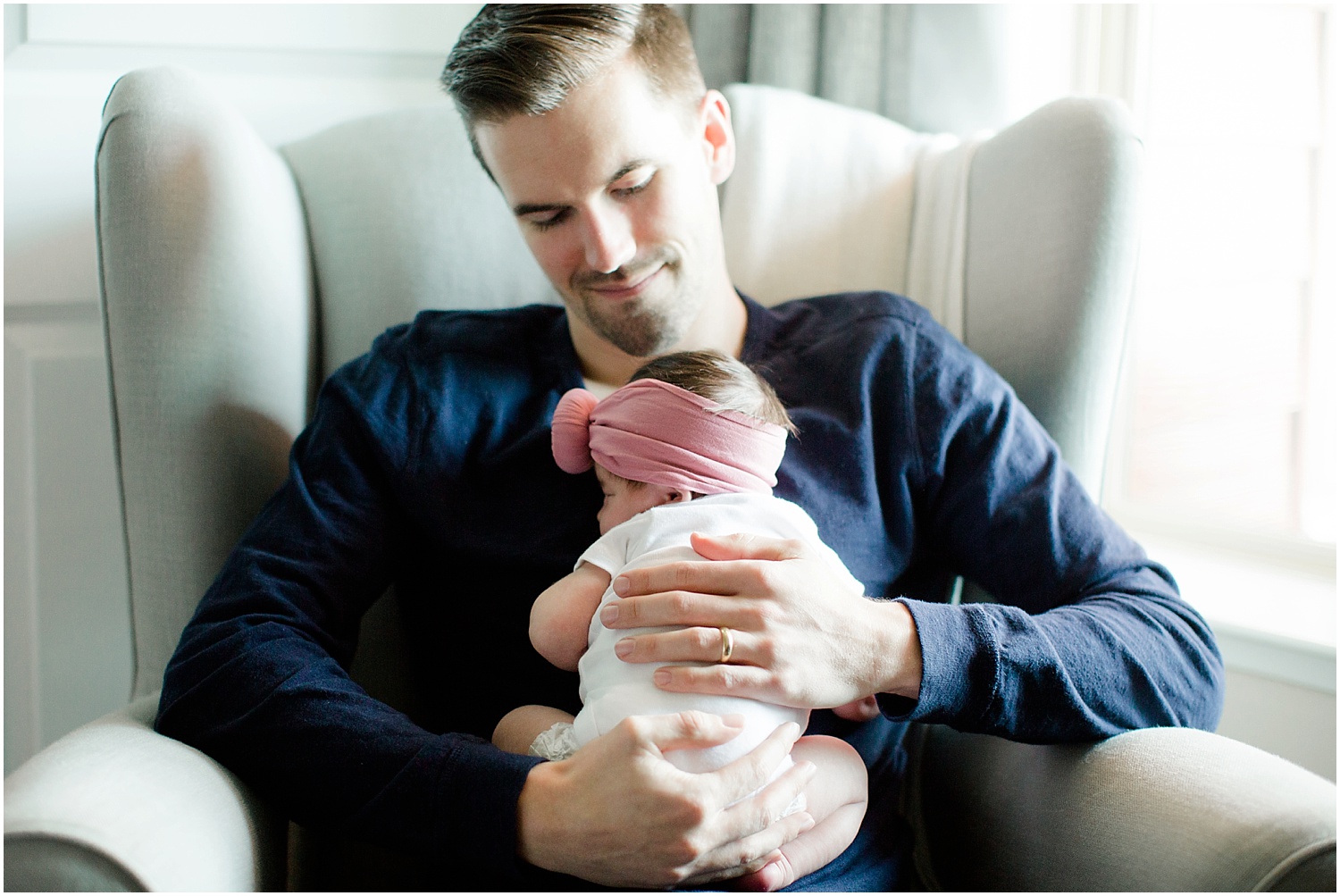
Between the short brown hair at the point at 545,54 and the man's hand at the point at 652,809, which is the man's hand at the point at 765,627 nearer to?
the man's hand at the point at 652,809

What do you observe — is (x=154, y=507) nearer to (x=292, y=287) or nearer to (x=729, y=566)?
(x=292, y=287)

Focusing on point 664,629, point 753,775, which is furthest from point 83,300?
point 753,775

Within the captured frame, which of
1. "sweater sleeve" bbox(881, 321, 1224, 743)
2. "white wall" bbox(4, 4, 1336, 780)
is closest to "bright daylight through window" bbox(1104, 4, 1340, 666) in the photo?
"white wall" bbox(4, 4, 1336, 780)

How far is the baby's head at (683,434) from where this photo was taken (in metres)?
0.98

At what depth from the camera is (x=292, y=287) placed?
1.34m

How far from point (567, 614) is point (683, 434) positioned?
0.21 metres

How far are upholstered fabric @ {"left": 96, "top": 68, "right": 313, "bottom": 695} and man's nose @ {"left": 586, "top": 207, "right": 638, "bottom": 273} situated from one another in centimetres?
45

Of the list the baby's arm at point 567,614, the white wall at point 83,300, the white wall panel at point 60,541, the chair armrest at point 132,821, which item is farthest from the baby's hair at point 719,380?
the white wall panel at point 60,541

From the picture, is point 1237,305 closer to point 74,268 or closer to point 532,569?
point 532,569

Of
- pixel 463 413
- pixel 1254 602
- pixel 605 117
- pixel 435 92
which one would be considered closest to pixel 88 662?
pixel 463 413

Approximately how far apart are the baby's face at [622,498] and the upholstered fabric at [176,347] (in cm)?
48

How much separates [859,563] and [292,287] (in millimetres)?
856

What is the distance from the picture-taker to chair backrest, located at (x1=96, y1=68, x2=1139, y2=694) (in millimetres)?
1158

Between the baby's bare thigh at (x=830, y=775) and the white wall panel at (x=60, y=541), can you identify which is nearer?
the baby's bare thigh at (x=830, y=775)
